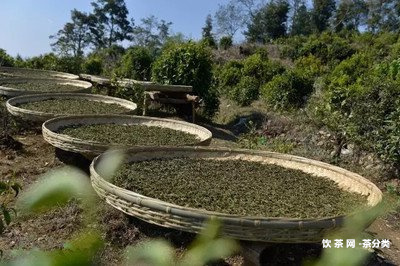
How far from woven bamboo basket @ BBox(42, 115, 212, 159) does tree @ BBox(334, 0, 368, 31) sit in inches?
996

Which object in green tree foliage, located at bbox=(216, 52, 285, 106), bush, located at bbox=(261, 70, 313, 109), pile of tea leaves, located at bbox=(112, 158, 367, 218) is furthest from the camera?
green tree foliage, located at bbox=(216, 52, 285, 106)

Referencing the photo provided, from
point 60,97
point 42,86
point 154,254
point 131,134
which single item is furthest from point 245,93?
point 154,254

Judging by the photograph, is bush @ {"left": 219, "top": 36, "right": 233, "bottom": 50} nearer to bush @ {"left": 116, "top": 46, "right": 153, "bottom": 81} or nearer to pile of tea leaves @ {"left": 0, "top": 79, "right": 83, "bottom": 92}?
bush @ {"left": 116, "top": 46, "right": 153, "bottom": 81}

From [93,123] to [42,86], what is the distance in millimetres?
3012

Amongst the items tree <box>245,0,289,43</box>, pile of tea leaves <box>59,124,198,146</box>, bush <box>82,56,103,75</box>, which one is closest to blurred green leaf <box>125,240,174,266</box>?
pile of tea leaves <box>59,124,198,146</box>

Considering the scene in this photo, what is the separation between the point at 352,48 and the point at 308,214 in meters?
14.8

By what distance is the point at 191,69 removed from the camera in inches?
298

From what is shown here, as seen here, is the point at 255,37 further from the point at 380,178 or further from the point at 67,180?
the point at 67,180

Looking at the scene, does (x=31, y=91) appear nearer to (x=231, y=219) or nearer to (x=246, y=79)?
(x=246, y=79)

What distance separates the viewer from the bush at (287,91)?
328 inches

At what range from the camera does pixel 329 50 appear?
51.7 ft

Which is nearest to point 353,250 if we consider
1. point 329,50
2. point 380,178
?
point 380,178

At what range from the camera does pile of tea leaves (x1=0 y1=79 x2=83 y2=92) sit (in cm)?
715

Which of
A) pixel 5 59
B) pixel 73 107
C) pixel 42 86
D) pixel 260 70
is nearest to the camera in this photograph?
pixel 73 107
